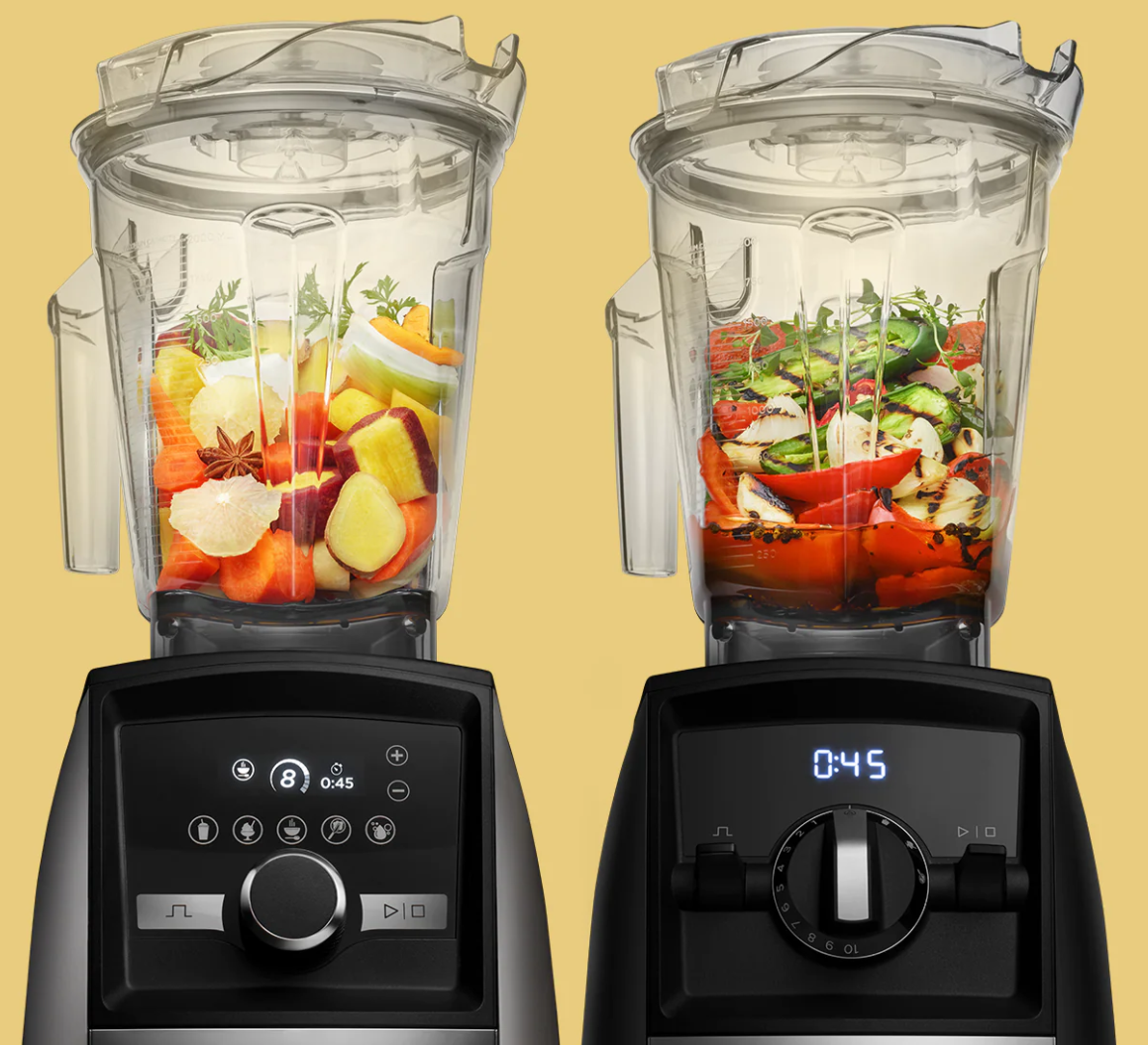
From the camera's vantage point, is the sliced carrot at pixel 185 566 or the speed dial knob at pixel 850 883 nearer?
the speed dial knob at pixel 850 883

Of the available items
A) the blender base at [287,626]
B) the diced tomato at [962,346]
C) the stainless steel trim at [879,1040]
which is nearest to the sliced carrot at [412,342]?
the blender base at [287,626]

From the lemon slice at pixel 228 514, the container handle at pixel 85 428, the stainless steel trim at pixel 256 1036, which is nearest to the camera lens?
the stainless steel trim at pixel 256 1036

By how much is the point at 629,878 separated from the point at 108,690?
48 cm

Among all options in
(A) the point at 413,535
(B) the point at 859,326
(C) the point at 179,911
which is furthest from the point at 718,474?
(C) the point at 179,911

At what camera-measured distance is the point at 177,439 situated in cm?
160

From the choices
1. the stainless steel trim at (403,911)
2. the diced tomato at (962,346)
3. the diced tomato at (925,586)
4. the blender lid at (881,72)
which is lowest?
the stainless steel trim at (403,911)

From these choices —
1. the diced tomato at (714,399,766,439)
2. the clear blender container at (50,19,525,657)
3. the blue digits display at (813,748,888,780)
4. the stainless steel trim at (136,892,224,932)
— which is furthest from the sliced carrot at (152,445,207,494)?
the blue digits display at (813,748,888,780)

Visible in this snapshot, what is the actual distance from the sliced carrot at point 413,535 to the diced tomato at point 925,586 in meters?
0.41

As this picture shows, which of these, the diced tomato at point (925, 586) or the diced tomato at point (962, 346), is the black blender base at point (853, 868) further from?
the diced tomato at point (962, 346)

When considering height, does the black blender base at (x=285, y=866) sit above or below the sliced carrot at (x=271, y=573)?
below

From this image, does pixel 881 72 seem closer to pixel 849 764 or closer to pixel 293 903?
pixel 849 764

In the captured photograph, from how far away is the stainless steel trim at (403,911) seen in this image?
4.93ft

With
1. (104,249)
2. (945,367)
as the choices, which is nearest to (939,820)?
(945,367)

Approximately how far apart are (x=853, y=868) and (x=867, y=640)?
233 mm
